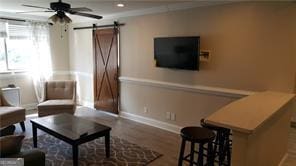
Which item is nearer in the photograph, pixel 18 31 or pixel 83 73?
pixel 18 31

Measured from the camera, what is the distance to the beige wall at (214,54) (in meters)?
3.20

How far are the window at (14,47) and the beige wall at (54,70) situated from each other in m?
0.26

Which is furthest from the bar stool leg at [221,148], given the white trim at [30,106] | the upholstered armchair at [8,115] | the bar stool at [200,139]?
the white trim at [30,106]

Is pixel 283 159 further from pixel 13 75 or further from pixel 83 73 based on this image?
pixel 13 75

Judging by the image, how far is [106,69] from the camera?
5574mm

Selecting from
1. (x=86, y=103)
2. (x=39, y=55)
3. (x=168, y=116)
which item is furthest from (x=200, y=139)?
(x=39, y=55)

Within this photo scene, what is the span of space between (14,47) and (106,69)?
7.70 feet

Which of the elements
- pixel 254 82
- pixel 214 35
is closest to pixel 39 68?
pixel 214 35

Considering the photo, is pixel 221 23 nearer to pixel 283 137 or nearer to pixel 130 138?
pixel 283 137

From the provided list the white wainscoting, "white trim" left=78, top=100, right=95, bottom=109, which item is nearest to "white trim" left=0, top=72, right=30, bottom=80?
"white trim" left=78, top=100, right=95, bottom=109

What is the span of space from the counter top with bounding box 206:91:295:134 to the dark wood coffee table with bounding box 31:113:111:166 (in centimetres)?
171

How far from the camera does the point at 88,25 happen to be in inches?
235

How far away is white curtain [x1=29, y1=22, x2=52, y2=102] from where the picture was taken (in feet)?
19.3

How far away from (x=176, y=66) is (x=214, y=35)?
2.72ft
